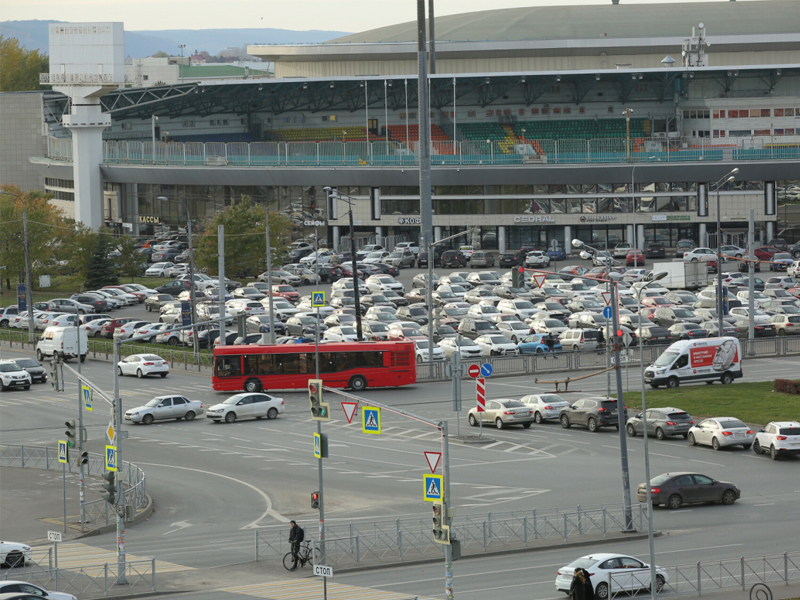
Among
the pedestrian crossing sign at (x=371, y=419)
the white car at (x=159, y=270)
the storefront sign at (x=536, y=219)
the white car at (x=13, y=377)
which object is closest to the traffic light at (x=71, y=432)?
the pedestrian crossing sign at (x=371, y=419)

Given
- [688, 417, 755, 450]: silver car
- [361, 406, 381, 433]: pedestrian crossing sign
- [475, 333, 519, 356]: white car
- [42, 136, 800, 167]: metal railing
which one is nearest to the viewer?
[361, 406, 381, 433]: pedestrian crossing sign

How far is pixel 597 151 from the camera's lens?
118 meters

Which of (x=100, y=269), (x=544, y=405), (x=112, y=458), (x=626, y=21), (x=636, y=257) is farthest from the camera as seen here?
(x=626, y=21)

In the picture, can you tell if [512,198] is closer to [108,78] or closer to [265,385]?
[108,78]

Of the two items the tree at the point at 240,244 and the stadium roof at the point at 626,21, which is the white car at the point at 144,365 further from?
the stadium roof at the point at 626,21

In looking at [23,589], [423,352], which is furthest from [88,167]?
[23,589]

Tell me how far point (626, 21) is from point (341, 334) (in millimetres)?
92170

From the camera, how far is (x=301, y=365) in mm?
62375

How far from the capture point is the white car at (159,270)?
106525 mm

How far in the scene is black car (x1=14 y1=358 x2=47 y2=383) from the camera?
219ft

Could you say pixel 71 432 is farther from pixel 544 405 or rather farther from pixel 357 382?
pixel 357 382

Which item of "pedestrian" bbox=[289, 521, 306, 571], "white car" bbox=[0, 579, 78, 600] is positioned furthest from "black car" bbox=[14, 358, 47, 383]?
"white car" bbox=[0, 579, 78, 600]

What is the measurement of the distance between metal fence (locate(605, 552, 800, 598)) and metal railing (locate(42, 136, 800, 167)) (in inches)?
3476

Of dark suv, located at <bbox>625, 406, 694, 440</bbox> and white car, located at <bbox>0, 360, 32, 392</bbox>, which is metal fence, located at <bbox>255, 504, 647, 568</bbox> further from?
white car, located at <bbox>0, 360, 32, 392</bbox>
